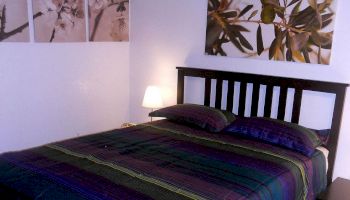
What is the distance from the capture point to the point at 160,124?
291cm

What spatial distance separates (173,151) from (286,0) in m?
1.51

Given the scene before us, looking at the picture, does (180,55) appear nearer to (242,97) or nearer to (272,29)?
(242,97)

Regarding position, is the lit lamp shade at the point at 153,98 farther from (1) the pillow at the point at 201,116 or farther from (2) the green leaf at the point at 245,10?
(2) the green leaf at the point at 245,10

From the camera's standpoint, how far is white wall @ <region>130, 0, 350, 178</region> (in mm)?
2514

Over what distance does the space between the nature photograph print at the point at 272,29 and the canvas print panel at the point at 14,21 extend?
1.59 metres

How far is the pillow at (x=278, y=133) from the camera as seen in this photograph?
91.9 inches

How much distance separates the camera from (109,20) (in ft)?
Result: 11.4

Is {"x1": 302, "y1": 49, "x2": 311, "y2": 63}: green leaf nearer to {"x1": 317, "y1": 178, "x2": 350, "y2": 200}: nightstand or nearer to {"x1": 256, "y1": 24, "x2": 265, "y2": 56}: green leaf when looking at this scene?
{"x1": 256, "y1": 24, "x2": 265, "y2": 56}: green leaf

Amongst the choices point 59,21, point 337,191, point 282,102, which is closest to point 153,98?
point 59,21

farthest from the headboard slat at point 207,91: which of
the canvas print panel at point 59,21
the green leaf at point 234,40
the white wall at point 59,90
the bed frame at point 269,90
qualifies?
the canvas print panel at point 59,21

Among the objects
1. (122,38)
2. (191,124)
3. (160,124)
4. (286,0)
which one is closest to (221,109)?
(191,124)

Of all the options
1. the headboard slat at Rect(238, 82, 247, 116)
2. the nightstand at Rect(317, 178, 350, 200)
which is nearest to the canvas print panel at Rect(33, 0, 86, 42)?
the headboard slat at Rect(238, 82, 247, 116)

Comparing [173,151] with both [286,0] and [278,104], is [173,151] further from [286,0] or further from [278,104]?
[286,0]

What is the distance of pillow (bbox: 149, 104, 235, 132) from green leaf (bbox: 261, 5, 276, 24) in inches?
33.0
